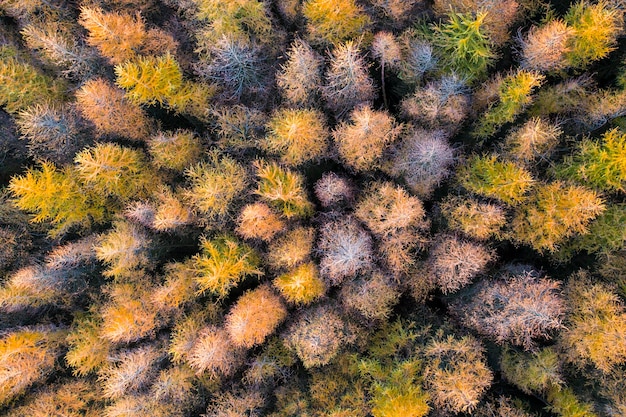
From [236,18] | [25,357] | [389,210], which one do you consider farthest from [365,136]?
[25,357]

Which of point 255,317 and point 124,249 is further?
point 124,249

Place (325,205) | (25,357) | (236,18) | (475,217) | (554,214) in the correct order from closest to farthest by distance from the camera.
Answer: (554,214)
(475,217)
(236,18)
(325,205)
(25,357)

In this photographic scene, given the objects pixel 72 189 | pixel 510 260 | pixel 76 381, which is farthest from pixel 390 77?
pixel 76 381

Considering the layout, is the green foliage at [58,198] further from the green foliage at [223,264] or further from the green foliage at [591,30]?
the green foliage at [591,30]

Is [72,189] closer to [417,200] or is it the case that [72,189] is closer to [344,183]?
[344,183]

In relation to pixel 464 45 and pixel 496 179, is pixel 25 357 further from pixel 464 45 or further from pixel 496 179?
pixel 464 45

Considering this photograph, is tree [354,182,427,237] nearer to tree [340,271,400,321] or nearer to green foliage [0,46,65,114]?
tree [340,271,400,321]

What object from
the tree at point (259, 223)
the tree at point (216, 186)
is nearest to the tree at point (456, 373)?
the tree at point (259, 223)
